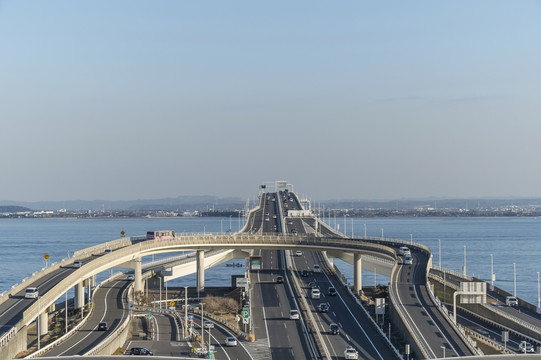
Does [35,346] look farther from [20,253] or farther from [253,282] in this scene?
[20,253]

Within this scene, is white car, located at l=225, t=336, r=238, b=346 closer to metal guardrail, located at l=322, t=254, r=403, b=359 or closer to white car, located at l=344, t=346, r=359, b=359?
white car, located at l=344, t=346, r=359, b=359

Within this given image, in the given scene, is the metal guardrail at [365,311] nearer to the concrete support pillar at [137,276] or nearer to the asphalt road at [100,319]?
the asphalt road at [100,319]

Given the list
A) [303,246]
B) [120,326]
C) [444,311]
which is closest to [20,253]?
[303,246]

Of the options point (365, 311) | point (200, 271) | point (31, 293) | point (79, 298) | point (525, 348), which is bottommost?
point (525, 348)

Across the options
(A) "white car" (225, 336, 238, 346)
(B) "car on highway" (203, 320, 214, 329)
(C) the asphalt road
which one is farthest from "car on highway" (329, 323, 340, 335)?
(C) the asphalt road

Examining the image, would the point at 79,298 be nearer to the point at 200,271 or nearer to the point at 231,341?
the point at 231,341

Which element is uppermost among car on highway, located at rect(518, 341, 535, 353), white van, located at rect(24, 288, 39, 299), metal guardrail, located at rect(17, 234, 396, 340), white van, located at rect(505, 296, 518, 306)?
metal guardrail, located at rect(17, 234, 396, 340)

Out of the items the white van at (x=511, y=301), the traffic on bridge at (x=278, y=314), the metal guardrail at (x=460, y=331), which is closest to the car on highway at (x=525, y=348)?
the traffic on bridge at (x=278, y=314)

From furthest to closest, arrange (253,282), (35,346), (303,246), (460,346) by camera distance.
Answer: (303,246) < (253,282) < (35,346) < (460,346)

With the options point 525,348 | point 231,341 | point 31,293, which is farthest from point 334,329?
point 31,293

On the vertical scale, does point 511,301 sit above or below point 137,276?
below

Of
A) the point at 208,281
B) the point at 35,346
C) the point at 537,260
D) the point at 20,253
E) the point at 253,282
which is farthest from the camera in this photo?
the point at 20,253
